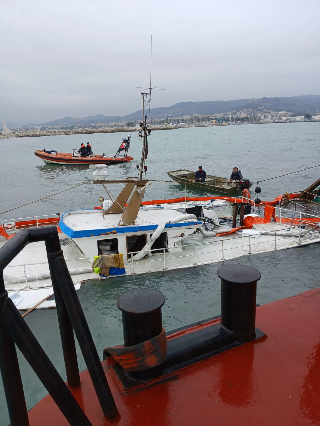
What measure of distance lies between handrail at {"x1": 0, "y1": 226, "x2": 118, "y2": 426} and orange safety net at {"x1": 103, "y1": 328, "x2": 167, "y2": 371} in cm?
54

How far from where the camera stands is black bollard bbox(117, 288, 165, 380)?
3.53 m

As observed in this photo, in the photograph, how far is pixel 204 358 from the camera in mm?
4180

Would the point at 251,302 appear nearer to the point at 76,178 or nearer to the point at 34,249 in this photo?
the point at 34,249

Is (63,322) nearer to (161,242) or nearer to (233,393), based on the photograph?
(233,393)

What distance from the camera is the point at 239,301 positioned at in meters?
4.33

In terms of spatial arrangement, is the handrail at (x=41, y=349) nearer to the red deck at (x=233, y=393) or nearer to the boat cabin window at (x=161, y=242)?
the red deck at (x=233, y=393)

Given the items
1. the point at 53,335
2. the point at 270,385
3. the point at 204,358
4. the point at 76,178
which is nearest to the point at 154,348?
the point at 204,358

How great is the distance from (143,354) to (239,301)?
154 cm

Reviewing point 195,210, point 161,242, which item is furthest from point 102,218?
point 195,210

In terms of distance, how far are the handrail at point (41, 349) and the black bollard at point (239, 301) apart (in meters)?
2.01

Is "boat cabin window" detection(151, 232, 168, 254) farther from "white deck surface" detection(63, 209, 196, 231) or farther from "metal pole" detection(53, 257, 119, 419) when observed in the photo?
"metal pole" detection(53, 257, 119, 419)

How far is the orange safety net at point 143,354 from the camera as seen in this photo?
142 inches

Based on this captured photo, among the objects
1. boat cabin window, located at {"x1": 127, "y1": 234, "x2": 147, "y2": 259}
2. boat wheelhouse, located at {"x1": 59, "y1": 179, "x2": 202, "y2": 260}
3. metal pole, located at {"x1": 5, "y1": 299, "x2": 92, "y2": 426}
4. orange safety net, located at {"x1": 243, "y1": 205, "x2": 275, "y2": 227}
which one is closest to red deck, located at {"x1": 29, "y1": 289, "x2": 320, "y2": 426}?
metal pole, located at {"x1": 5, "y1": 299, "x2": 92, "y2": 426}

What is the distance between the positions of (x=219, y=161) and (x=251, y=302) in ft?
197
